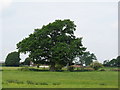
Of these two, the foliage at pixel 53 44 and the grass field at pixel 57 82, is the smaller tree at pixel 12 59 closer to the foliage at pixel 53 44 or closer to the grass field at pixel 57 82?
the foliage at pixel 53 44

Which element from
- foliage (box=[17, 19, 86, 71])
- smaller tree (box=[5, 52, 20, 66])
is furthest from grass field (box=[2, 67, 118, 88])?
smaller tree (box=[5, 52, 20, 66])

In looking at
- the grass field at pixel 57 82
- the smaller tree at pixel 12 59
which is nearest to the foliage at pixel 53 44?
the grass field at pixel 57 82

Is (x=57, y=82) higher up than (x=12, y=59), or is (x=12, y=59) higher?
(x=12, y=59)

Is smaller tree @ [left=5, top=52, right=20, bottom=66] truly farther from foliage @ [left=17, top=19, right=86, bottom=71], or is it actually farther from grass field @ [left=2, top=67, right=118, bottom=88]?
grass field @ [left=2, top=67, right=118, bottom=88]

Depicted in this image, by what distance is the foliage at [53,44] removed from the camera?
144 ft

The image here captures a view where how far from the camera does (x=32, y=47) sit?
150 ft

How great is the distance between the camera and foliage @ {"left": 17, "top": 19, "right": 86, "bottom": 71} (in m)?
43.8

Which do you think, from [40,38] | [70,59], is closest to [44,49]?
[40,38]

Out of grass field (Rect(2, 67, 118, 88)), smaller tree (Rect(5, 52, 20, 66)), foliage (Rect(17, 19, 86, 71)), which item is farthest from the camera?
smaller tree (Rect(5, 52, 20, 66))

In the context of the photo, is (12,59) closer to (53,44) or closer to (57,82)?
(53,44)

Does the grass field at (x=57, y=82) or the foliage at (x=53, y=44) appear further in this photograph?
the foliage at (x=53, y=44)

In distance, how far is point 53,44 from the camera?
151 ft

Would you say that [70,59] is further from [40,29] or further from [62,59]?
[40,29]

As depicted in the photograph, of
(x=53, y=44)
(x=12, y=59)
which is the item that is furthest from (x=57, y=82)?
(x=12, y=59)
